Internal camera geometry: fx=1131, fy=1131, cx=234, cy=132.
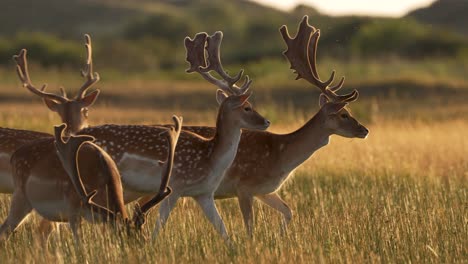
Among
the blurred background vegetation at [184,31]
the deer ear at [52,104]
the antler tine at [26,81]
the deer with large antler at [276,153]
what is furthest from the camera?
the blurred background vegetation at [184,31]

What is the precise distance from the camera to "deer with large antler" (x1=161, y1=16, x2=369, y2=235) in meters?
9.38

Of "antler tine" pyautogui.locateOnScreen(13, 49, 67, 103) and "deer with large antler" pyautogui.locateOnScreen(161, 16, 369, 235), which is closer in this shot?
"deer with large antler" pyautogui.locateOnScreen(161, 16, 369, 235)

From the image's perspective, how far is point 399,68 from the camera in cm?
3191

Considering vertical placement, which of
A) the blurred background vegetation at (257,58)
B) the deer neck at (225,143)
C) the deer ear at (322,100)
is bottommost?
the deer neck at (225,143)

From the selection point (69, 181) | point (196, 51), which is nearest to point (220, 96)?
point (196, 51)

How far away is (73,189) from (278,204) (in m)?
2.59

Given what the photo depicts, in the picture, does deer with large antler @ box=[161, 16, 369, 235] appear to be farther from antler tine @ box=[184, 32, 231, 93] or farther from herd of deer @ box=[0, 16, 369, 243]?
antler tine @ box=[184, 32, 231, 93]

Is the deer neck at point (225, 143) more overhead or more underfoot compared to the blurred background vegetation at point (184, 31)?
more underfoot

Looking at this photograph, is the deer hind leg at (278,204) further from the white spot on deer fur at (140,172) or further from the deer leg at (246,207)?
the white spot on deer fur at (140,172)

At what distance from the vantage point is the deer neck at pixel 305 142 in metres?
9.50

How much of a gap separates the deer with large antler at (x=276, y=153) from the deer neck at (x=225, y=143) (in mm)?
719

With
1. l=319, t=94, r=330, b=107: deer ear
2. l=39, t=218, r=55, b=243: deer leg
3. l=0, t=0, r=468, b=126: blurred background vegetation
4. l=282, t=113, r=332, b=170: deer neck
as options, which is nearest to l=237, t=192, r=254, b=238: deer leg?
l=282, t=113, r=332, b=170: deer neck

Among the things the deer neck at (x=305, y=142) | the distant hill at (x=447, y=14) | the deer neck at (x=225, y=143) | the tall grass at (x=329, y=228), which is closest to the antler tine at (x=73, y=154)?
the tall grass at (x=329, y=228)

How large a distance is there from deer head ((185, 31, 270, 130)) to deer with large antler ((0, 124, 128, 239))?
4.90 ft
